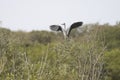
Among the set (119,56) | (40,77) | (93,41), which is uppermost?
(93,41)

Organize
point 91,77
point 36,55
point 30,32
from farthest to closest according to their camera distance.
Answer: point 30,32, point 36,55, point 91,77

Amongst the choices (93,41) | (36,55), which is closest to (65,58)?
(93,41)

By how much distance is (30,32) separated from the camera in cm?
4662

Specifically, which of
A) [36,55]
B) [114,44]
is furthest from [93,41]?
[114,44]

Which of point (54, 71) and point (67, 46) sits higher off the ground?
point (67, 46)

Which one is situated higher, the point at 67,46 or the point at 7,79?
the point at 67,46

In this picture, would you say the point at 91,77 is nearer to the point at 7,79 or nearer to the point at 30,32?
the point at 7,79

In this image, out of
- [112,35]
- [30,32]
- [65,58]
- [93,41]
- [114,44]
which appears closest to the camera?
[93,41]

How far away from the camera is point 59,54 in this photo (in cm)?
1130

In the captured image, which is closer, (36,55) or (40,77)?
(40,77)

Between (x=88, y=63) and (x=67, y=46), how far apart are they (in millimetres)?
3892

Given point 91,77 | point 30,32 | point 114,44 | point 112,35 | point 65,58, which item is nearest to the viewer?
point 91,77

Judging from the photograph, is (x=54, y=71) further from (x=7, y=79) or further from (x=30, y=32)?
(x=30, y=32)

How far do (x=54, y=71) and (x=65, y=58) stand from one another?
857mm
